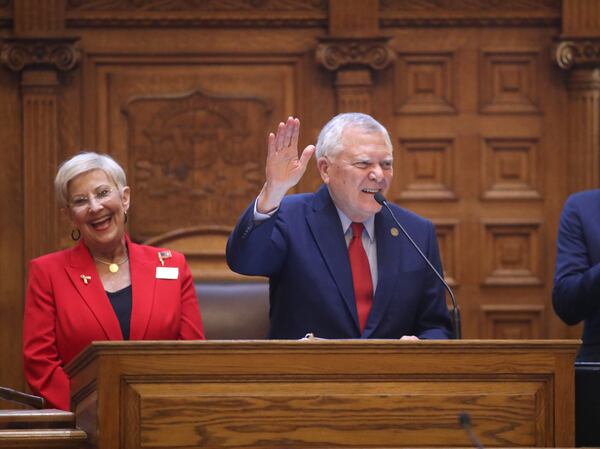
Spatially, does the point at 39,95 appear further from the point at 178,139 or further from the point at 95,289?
the point at 95,289

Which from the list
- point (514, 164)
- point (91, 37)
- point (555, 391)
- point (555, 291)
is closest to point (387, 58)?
point (514, 164)

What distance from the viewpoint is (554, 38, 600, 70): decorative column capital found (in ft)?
18.6

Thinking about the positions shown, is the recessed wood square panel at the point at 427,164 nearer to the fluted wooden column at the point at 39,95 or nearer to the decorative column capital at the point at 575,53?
the decorative column capital at the point at 575,53

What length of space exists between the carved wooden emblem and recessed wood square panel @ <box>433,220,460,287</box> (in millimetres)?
918

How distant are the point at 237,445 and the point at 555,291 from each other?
164 cm

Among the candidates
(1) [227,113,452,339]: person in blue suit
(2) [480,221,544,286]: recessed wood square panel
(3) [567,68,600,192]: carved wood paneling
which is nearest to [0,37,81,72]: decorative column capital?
(1) [227,113,452,339]: person in blue suit

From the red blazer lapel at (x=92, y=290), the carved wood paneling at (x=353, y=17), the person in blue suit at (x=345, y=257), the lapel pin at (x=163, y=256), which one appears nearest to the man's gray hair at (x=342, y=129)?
the person in blue suit at (x=345, y=257)

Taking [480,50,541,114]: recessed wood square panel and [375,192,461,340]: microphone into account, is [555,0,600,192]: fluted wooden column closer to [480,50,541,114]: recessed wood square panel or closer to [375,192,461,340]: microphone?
[480,50,541,114]: recessed wood square panel

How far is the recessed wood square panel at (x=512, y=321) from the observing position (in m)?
5.75

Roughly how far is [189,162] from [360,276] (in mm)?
2047

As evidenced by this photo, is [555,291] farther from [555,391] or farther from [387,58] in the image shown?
[387,58]

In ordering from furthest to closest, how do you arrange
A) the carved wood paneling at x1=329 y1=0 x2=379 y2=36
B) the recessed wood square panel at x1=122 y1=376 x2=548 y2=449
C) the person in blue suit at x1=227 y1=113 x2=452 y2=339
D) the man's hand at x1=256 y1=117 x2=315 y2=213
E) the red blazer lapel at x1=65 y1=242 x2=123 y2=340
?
the carved wood paneling at x1=329 y1=0 x2=379 y2=36, the red blazer lapel at x1=65 y1=242 x2=123 y2=340, the person in blue suit at x1=227 y1=113 x2=452 y2=339, the man's hand at x1=256 y1=117 x2=315 y2=213, the recessed wood square panel at x1=122 y1=376 x2=548 y2=449

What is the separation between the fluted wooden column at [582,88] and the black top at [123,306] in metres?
2.62

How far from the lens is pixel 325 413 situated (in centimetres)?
294
